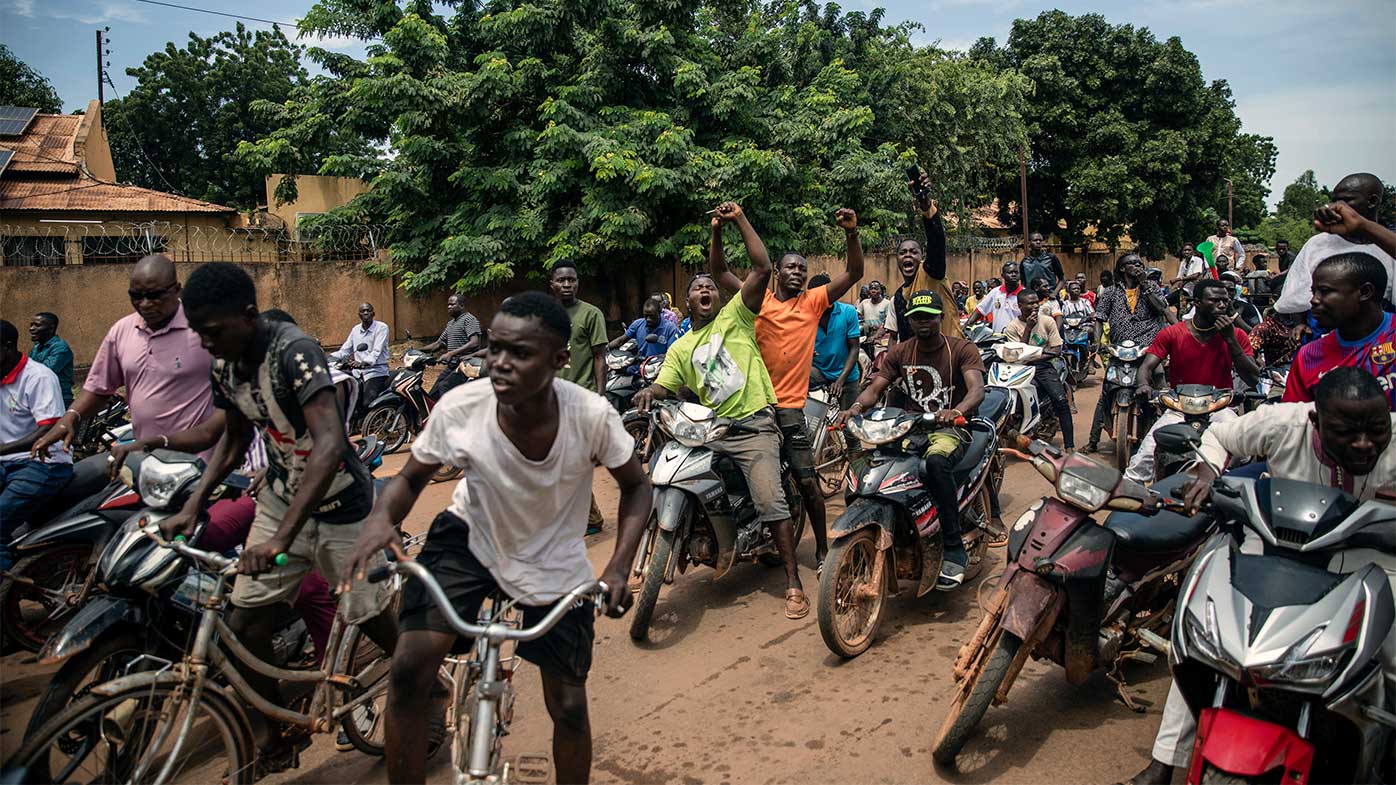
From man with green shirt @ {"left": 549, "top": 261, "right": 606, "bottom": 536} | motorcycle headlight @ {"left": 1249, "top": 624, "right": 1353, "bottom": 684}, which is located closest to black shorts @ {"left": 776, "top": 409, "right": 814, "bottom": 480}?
man with green shirt @ {"left": 549, "top": 261, "right": 606, "bottom": 536}

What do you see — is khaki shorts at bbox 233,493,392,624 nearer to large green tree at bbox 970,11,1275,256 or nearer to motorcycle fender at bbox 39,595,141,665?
motorcycle fender at bbox 39,595,141,665

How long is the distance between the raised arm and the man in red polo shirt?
2.27m

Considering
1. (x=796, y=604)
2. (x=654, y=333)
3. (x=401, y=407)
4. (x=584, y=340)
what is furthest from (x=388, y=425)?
(x=796, y=604)

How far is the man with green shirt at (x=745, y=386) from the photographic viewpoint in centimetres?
519

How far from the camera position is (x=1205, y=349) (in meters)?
6.37

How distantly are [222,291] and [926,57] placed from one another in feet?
72.7

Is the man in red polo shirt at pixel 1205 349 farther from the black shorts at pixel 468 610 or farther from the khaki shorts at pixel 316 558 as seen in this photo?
the khaki shorts at pixel 316 558

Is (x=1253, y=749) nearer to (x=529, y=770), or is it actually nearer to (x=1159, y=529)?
(x=1159, y=529)

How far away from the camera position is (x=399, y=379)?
1034 cm

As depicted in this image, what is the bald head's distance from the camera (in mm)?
4570

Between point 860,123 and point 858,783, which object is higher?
point 860,123

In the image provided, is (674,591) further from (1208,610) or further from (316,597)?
(1208,610)

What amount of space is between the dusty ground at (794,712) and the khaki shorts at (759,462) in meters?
0.64

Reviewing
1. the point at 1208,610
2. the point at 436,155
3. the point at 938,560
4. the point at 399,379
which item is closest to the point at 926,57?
the point at 436,155
